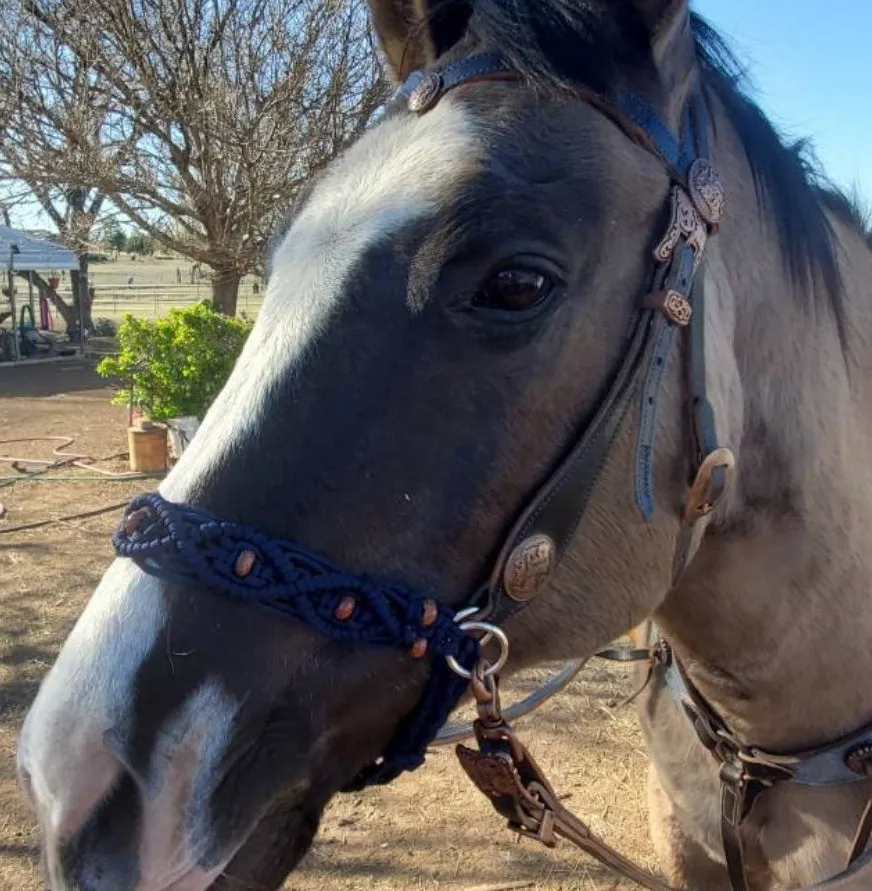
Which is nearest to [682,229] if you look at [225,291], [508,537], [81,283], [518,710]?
[508,537]

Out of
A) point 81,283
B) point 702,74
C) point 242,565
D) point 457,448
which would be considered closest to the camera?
point 242,565

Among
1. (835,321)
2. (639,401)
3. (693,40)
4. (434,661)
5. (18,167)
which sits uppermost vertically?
(18,167)

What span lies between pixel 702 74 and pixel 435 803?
10.1 feet

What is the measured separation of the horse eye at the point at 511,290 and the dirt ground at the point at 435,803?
2663 mm

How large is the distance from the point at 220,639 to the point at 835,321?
4.27 ft

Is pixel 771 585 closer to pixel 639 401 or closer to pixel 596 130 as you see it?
pixel 639 401

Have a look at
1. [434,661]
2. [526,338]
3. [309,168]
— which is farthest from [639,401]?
[309,168]

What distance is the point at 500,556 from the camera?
4.32 feet

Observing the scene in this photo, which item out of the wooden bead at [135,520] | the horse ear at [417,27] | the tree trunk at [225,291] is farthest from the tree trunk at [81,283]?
the wooden bead at [135,520]

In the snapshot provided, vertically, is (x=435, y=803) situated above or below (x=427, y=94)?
below

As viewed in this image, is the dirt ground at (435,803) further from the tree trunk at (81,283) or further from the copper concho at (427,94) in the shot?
the tree trunk at (81,283)

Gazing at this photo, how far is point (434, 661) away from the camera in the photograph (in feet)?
4.27

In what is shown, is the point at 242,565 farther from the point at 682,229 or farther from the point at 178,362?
the point at 178,362

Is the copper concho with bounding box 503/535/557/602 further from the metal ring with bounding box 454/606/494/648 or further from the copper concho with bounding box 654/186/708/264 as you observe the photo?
the copper concho with bounding box 654/186/708/264
